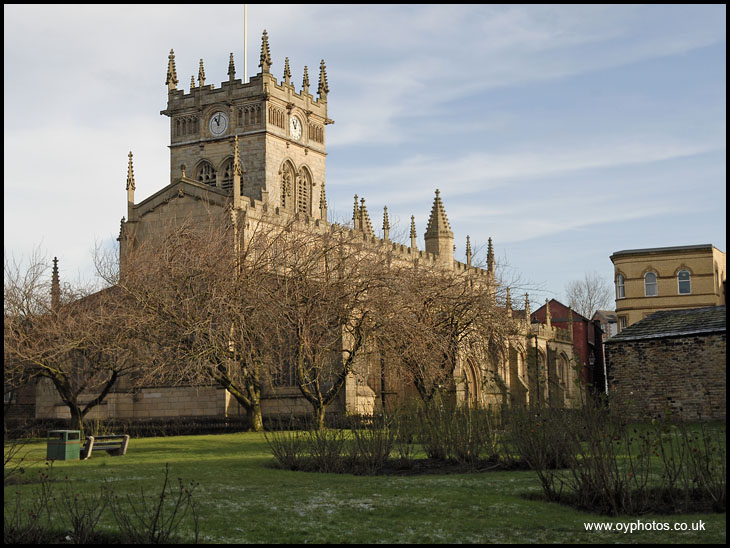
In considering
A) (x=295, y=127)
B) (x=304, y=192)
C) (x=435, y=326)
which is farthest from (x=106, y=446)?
(x=295, y=127)

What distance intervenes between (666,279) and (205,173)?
3001 centimetres

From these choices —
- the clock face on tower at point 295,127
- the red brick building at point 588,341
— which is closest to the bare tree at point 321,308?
the clock face on tower at point 295,127

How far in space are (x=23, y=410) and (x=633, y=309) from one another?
1469 inches

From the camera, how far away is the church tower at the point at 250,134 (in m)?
58.4

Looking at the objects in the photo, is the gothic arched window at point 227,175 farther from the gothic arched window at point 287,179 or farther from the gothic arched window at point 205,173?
the gothic arched window at point 287,179

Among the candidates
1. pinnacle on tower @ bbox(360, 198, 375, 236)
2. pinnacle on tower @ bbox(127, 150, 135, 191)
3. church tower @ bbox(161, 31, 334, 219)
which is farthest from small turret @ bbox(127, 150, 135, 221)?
pinnacle on tower @ bbox(360, 198, 375, 236)

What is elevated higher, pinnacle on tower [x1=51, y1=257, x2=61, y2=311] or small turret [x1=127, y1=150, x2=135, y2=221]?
small turret [x1=127, y1=150, x2=135, y2=221]

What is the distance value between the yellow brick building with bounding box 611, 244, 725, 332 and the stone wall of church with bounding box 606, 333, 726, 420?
32845 mm

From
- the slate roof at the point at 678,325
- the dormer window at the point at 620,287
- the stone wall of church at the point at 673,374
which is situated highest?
the dormer window at the point at 620,287

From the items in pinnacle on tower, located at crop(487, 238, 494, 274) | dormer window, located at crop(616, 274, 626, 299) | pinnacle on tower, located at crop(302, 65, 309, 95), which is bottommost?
dormer window, located at crop(616, 274, 626, 299)

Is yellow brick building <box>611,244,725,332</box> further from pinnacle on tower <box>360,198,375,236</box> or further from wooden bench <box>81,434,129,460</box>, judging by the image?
wooden bench <box>81,434,129,460</box>

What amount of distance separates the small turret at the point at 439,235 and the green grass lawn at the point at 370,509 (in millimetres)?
41233

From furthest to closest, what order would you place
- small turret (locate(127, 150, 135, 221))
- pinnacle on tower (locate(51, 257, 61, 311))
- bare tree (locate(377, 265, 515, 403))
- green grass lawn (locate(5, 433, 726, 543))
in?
small turret (locate(127, 150, 135, 221)), pinnacle on tower (locate(51, 257, 61, 311)), bare tree (locate(377, 265, 515, 403)), green grass lawn (locate(5, 433, 726, 543))

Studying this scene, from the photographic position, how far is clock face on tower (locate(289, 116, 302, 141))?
6094cm
